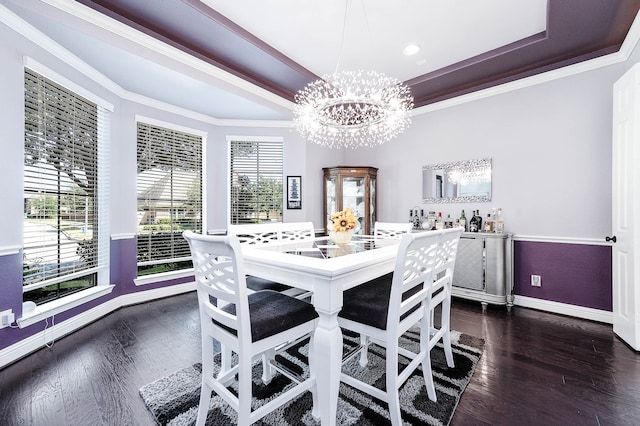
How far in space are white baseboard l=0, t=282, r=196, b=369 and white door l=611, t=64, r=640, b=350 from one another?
4596 mm

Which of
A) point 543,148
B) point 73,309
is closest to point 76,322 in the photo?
point 73,309

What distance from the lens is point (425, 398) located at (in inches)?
63.4

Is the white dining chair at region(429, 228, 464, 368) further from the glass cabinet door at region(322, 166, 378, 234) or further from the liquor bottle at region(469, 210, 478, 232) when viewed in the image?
the glass cabinet door at region(322, 166, 378, 234)

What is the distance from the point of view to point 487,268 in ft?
10.2

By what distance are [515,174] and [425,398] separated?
110 inches

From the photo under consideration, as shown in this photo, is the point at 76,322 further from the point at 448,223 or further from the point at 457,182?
the point at 457,182

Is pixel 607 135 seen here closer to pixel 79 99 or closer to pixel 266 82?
pixel 266 82

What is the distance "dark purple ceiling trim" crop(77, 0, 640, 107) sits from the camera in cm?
220

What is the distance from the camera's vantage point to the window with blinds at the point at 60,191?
7.55 feet

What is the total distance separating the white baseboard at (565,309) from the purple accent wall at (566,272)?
0.04m

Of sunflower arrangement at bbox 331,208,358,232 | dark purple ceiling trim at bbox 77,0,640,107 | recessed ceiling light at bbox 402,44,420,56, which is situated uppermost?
recessed ceiling light at bbox 402,44,420,56

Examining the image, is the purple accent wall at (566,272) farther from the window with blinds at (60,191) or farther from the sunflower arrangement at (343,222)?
the window with blinds at (60,191)

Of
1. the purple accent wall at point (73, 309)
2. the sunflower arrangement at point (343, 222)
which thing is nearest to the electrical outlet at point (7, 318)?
the purple accent wall at point (73, 309)

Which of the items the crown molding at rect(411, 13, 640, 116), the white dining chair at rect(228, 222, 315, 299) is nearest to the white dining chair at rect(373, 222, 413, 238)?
the white dining chair at rect(228, 222, 315, 299)
